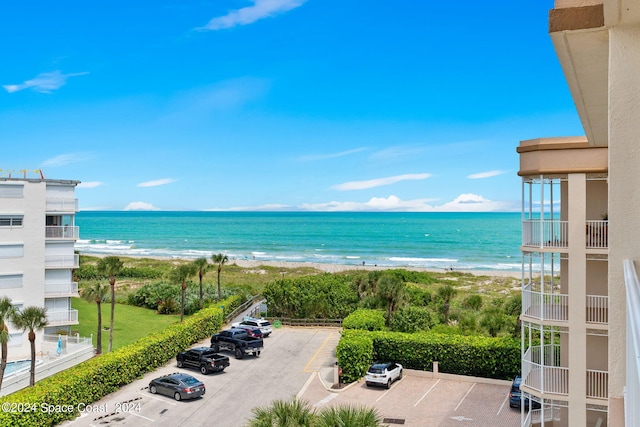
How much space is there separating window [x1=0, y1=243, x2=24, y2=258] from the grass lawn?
7317 millimetres

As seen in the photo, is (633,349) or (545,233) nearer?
(633,349)

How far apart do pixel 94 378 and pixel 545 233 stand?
20364mm

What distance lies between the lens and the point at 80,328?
130ft

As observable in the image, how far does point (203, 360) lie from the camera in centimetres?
3122

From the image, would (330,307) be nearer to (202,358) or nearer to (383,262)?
(202,358)

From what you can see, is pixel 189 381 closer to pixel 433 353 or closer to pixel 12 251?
pixel 433 353

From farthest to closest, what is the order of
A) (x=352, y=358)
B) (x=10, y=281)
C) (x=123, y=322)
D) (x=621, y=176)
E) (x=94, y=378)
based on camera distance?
(x=123, y=322) → (x=10, y=281) → (x=352, y=358) → (x=94, y=378) → (x=621, y=176)

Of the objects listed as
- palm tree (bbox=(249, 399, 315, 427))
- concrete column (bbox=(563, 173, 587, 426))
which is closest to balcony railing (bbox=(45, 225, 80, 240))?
palm tree (bbox=(249, 399, 315, 427))

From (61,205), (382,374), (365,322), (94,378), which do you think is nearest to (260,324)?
(365,322)

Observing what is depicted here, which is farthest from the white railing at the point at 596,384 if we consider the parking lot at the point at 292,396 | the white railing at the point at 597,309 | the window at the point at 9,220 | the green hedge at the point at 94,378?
the window at the point at 9,220

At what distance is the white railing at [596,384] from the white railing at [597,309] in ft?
5.24

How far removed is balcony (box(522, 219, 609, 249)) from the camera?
18188 mm

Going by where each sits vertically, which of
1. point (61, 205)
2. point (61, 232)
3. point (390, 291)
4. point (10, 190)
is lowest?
point (390, 291)

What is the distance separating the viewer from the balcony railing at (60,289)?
35031mm
